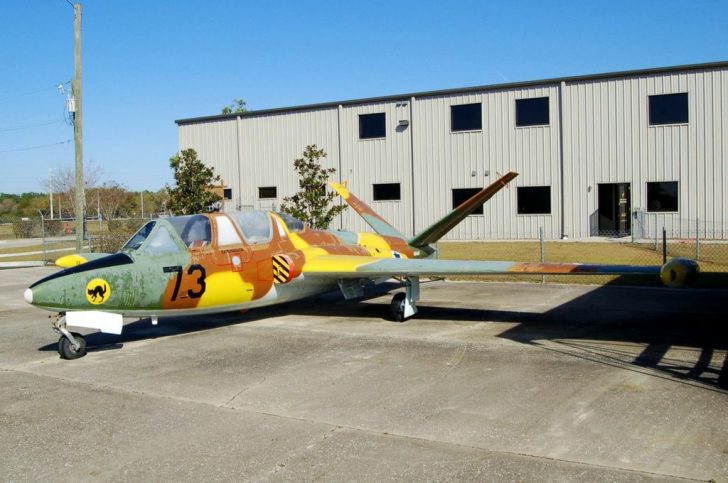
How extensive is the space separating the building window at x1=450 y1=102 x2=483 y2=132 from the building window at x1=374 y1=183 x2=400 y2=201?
14.2 ft

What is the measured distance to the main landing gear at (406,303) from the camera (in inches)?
505

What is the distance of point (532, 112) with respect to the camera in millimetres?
30156

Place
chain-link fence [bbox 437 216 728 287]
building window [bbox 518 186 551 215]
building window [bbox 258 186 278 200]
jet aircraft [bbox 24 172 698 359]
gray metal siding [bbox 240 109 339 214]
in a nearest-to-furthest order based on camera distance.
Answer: jet aircraft [bbox 24 172 698 359] → chain-link fence [bbox 437 216 728 287] → building window [bbox 518 186 551 215] → gray metal siding [bbox 240 109 339 214] → building window [bbox 258 186 278 200]

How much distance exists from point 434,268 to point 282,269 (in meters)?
3.00

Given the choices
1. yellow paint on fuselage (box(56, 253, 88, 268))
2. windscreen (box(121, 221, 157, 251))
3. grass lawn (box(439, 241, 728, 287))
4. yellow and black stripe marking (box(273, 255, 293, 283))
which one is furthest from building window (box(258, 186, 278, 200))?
windscreen (box(121, 221, 157, 251))

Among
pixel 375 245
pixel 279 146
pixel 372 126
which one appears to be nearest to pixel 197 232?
pixel 375 245

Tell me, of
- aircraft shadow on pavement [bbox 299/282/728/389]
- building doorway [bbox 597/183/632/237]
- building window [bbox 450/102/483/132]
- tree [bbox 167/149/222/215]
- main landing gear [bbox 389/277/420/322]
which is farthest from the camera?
building window [bbox 450/102/483/132]

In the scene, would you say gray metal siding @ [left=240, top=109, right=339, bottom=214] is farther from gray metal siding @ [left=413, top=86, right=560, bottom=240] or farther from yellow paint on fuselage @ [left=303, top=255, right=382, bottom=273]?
yellow paint on fuselage @ [left=303, top=255, right=382, bottom=273]

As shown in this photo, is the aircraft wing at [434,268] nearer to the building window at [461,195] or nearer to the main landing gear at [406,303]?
the main landing gear at [406,303]

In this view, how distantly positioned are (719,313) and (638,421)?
7327 millimetres

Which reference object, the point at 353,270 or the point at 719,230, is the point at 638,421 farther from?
the point at 719,230

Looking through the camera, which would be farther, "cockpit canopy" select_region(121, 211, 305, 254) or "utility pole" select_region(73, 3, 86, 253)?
"utility pole" select_region(73, 3, 86, 253)

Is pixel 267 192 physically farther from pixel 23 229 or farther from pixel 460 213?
pixel 23 229

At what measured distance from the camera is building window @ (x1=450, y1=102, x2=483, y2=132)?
31328 mm
